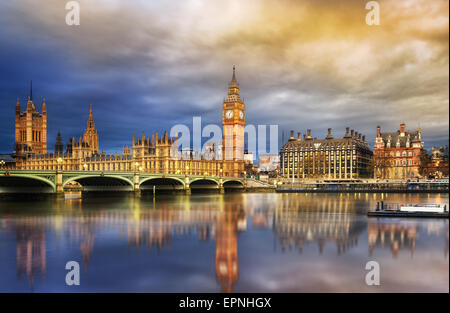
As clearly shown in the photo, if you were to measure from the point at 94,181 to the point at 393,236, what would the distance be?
69.7m

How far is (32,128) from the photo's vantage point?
614 ft

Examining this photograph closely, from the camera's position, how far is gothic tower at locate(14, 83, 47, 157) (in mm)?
185875

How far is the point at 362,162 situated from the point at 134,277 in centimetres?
14729

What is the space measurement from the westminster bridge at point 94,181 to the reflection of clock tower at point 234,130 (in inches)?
1843

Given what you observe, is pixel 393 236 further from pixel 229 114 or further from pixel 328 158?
pixel 229 114

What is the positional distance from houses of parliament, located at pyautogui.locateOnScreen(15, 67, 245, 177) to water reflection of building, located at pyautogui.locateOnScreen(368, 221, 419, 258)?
282 feet

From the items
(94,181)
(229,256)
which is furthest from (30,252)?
(94,181)

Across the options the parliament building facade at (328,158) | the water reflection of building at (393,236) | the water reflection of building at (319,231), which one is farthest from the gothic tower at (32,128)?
the water reflection of building at (393,236)

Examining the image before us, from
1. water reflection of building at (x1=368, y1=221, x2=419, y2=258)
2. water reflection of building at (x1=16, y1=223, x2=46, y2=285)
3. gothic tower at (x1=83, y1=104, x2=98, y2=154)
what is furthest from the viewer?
gothic tower at (x1=83, y1=104, x2=98, y2=154)

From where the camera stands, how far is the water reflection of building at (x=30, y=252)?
Answer: 15.0m

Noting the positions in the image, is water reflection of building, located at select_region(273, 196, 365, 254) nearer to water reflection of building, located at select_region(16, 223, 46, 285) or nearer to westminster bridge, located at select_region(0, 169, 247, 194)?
water reflection of building, located at select_region(16, 223, 46, 285)

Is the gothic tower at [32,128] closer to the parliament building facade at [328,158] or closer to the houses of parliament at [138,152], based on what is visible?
the houses of parliament at [138,152]

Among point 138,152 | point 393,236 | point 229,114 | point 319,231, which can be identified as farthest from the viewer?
point 229,114

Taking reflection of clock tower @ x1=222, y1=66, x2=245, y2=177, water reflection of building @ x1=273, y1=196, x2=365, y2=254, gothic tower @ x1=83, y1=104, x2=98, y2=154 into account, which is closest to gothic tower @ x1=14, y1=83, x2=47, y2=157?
gothic tower @ x1=83, y1=104, x2=98, y2=154
